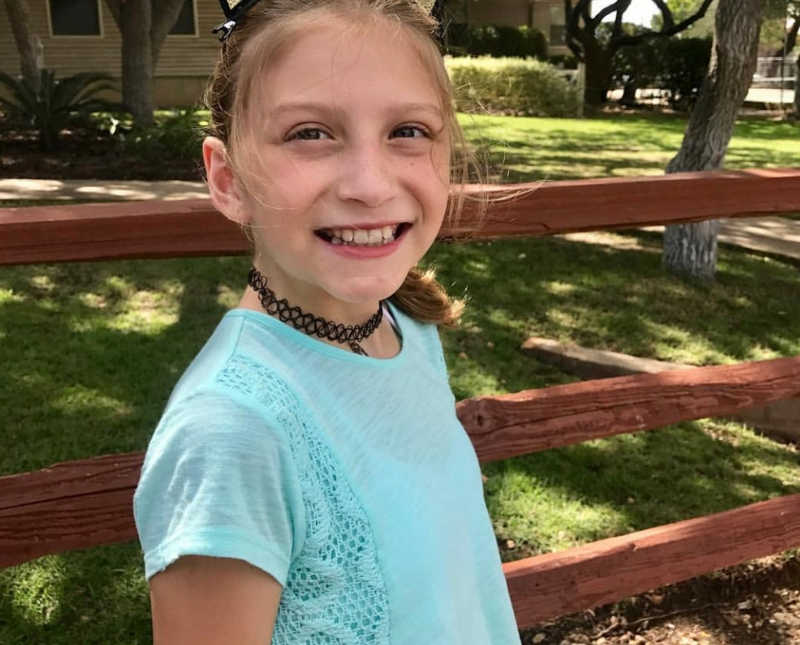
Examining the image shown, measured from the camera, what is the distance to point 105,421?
12.2 ft

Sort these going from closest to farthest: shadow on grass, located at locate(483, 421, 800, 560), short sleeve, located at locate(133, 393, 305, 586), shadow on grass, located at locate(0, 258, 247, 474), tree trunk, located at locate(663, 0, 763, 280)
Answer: short sleeve, located at locate(133, 393, 305, 586), shadow on grass, located at locate(483, 421, 800, 560), shadow on grass, located at locate(0, 258, 247, 474), tree trunk, located at locate(663, 0, 763, 280)

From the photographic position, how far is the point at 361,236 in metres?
1.08

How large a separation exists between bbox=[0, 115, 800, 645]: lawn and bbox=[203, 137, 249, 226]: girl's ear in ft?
2.10

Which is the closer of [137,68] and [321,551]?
[321,551]

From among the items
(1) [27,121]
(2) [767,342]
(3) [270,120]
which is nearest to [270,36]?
(3) [270,120]

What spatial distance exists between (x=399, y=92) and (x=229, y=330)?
0.35 meters

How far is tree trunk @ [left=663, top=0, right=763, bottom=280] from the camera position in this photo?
5.93 metres

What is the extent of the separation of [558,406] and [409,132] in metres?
1.45

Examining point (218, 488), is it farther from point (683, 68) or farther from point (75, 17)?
point (683, 68)

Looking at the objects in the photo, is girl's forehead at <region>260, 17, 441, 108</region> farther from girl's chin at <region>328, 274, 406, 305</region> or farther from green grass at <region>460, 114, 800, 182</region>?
green grass at <region>460, 114, 800, 182</region>

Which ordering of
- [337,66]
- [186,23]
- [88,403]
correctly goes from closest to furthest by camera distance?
[337,66]
[88,403]
[186,23]

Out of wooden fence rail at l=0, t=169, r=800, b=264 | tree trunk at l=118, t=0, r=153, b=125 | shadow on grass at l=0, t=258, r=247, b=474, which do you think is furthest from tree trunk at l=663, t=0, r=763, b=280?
tree trunk at l=118, t=0, r=153, b=125

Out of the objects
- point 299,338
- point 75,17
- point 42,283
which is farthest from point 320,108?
point 75,17

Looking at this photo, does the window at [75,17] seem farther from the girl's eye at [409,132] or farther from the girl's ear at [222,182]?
the girl's eye at [409,132]
